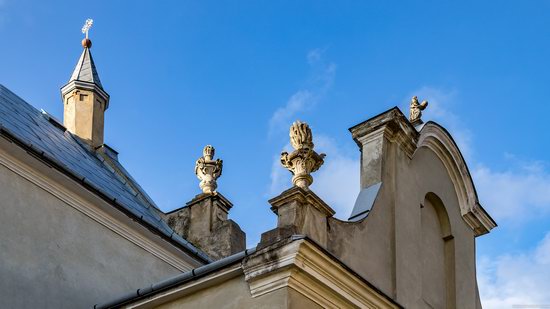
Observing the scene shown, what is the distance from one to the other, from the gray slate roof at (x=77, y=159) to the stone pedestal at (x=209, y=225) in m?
0.61

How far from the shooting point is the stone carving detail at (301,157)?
13266 mm

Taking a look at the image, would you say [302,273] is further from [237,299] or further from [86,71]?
[86,71]

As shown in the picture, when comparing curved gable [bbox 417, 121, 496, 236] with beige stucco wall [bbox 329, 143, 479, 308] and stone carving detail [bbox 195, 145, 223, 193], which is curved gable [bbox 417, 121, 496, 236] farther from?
stone carving detail [bbox 195, 145, 223, 193]

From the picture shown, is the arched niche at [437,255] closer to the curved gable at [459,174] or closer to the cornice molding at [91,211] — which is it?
the curved gable at [459,174]

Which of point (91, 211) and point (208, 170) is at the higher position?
A: point (208, 170)

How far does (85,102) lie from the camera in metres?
23.5

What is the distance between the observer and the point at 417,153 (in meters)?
16.3

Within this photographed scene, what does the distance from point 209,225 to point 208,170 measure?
3.62 feet

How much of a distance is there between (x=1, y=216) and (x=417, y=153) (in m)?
6.24

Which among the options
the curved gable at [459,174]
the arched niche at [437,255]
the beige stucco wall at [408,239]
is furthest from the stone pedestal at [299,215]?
the curved gable at [459,174]

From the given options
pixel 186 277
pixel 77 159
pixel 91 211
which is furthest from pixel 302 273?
pixel 77 159

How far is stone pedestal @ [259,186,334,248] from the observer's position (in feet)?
40.9

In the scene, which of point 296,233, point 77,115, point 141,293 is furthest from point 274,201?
point 77,115

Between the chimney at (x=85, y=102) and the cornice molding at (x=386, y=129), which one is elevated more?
the chimney at (x=85, y=102)
